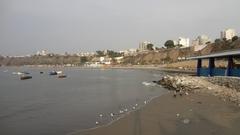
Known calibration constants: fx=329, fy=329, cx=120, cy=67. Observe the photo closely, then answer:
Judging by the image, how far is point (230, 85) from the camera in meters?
29.6

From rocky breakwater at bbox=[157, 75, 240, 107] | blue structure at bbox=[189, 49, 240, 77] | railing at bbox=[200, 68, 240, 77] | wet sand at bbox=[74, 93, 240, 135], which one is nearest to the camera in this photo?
wet sand at bbox=[74, 93, 240, 135]

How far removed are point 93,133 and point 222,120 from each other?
6.73 metres

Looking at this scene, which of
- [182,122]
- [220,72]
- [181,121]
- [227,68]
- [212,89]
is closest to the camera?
[182,122]

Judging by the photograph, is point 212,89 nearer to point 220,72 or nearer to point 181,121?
point 220,72

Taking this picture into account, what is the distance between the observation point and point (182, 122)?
17047mm

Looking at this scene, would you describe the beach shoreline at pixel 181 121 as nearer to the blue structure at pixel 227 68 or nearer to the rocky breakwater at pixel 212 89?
the rocky breakwater at pixel 212 89

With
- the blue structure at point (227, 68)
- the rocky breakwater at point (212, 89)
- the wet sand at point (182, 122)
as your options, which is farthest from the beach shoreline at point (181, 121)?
the blue structure at point (227, 68)

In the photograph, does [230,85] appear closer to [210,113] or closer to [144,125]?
[210,113]

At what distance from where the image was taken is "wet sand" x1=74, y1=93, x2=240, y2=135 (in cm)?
1502

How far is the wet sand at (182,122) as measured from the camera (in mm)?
15023

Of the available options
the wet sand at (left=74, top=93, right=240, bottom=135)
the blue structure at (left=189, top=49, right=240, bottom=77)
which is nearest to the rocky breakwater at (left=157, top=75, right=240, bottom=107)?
the blue structure at (left=189, top=49, right=240, bottom=77)

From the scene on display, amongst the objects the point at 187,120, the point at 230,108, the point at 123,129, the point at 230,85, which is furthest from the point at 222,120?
the point at 230,85

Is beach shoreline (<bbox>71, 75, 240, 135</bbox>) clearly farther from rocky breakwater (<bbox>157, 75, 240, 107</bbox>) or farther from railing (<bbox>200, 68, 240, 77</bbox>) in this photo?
railing (<bbox>200, 68, 240, 77</bbox>)

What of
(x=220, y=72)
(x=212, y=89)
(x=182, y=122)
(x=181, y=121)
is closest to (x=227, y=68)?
(x=220, y=72)
